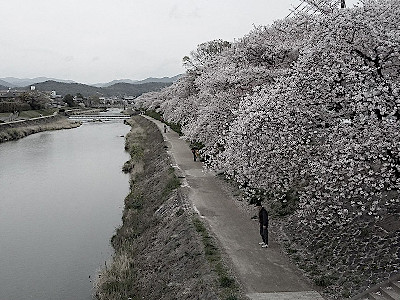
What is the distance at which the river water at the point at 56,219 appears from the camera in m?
→ 12.3

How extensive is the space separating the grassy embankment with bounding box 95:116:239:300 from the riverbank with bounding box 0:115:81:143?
36.2 meters

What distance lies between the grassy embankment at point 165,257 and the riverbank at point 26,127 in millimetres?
36201

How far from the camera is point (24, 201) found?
838 inches

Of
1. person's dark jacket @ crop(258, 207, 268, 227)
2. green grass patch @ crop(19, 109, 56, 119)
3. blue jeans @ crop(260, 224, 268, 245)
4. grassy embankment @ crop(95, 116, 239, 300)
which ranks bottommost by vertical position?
green grass patch @ crop(19, 109, 56, 119)

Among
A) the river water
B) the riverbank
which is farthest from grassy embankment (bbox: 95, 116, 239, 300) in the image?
the riverbank

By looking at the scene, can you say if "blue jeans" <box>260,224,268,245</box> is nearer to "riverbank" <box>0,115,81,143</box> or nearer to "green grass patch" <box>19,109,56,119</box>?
"riverbank" <box>0,115,81,143</box>

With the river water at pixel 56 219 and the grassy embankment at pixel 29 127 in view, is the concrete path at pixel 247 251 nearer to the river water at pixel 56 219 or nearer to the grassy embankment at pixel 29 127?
the river water at pixel 56 219

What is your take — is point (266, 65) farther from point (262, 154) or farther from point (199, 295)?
point (199, 295)

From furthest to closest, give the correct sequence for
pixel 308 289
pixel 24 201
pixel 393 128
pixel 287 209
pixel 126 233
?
pixel 24 201 < pixel 126 233 < pixel 287 209 < pixel 308 289 < pixel 393 128

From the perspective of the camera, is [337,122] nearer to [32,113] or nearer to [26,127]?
[26,127]

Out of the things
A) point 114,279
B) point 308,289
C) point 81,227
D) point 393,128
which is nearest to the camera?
point 393,128

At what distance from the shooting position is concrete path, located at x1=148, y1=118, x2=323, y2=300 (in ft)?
26.1

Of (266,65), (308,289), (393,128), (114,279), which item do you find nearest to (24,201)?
(114,279)

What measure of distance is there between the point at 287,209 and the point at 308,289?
15.3ft
